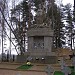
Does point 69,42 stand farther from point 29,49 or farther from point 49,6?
point 29,49

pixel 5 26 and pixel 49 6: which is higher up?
pixel 49 6

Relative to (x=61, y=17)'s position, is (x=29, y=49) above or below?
below

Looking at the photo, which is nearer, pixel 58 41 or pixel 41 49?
pixel 41 49

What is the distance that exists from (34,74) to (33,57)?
1060cm

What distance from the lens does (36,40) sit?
28.9m

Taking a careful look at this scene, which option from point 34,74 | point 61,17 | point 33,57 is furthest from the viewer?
point 61,17

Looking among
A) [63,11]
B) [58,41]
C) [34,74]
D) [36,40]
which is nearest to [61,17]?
[63,11]

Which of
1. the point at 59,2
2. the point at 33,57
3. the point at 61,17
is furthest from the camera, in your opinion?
the point at 61,17

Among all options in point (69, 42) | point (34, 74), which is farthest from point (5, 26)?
point (34, 74)

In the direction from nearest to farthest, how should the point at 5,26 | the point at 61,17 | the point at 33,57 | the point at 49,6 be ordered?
the point at 33,57, the point at 5,26, the point at 49,6, the point at 61,17

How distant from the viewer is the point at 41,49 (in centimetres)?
2825

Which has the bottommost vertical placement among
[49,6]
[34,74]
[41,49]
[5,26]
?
[34,74]

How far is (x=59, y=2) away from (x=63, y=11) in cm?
577

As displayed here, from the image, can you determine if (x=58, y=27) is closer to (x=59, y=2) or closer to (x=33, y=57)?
(x=59, y=2)
